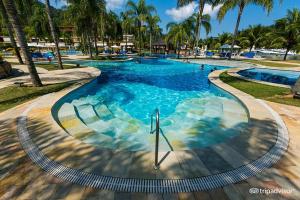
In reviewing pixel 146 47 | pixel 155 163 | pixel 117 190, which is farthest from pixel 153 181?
pixel 146 47

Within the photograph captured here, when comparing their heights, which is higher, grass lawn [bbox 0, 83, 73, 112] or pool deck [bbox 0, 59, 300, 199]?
pool deck [bbox 0, 59, 300, 199]

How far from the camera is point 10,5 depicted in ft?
26.9

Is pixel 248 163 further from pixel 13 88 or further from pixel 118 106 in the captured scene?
pixel 13 88

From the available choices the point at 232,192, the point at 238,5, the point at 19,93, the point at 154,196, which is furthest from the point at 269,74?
the point at 19,93

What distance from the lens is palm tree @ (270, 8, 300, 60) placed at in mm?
28828

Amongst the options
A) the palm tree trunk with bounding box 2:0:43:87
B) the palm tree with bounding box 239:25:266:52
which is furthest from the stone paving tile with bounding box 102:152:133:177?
the palm tree with bounding box 239:25:266:52

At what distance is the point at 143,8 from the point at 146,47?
29400 millimetres

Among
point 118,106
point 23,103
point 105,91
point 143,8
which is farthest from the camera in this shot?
point 143,8

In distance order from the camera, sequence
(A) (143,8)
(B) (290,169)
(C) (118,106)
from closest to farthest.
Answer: (B) (290,169) < (C) (118,106) < (A) (143,8)

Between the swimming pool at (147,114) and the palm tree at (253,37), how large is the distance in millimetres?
45082

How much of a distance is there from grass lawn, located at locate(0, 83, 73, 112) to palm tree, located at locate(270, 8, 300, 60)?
36376 millimetres

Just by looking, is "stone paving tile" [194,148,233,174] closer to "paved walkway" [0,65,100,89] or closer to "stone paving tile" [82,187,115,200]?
"stone paving tile" [82,187,115,200]

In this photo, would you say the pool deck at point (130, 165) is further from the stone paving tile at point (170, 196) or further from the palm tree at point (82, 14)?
the palm tree at point (82, 14)

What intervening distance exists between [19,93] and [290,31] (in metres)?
39.4
